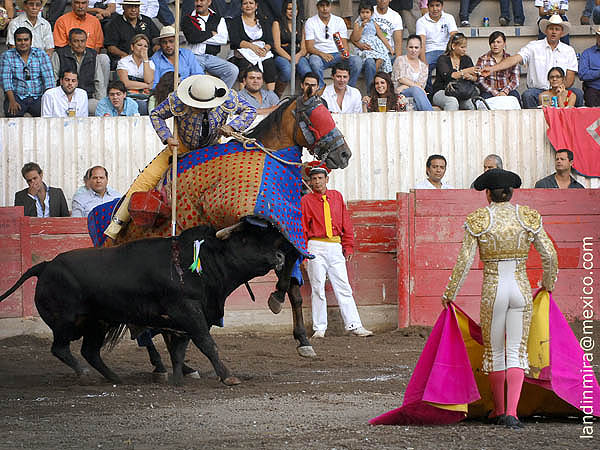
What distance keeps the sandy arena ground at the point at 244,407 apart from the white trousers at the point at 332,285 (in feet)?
2.29

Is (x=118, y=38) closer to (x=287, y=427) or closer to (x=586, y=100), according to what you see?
(x=586, y=100)

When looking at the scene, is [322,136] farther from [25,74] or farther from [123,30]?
[123,30]

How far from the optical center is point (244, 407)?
18.1 feet

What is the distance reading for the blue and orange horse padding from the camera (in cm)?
487

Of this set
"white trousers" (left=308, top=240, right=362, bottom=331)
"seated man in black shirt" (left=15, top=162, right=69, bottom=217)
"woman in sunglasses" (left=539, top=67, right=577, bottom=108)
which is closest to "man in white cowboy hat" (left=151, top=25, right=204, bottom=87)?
"seated man in black shirt" (left=15, top=162, right=69, bottom=217)

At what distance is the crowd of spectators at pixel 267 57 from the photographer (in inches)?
434

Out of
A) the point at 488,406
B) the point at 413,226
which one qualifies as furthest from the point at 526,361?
the point at 413,226

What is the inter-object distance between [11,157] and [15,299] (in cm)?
188

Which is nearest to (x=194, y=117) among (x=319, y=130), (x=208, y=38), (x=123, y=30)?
(x=319, y=130)

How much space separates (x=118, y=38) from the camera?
11688 millimetres

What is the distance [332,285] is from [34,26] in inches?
196

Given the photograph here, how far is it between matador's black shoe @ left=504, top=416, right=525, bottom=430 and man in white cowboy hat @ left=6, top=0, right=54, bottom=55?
834cm

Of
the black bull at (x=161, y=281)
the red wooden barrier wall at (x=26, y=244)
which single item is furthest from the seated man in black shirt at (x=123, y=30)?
the black bull at (x=161, y=281)

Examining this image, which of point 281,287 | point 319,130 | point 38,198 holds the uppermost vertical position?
point 319,130
